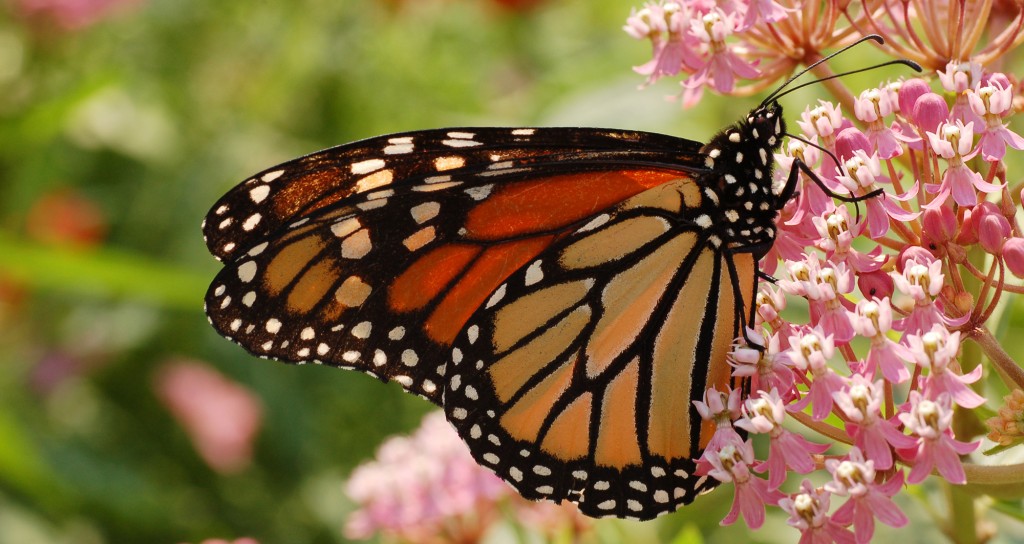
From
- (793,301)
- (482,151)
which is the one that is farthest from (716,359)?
(482,151)

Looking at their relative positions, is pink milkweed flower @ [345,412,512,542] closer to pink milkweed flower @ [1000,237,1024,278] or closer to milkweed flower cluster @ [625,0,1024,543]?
milkweed flower cluster @ [625,0,1024,543]

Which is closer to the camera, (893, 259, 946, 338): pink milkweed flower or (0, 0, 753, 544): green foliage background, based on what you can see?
(893, 259, 946, 338): pink milkweed flower

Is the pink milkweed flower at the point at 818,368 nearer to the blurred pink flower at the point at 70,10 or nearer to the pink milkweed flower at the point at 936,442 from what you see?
the pink milkweed flower at the point at 936,442

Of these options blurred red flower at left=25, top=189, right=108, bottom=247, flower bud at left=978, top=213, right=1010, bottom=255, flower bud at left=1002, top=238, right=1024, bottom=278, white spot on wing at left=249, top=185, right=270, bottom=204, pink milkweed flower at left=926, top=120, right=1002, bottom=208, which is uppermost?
blurred red flower at left=25, top=189, right=108, bottom=247

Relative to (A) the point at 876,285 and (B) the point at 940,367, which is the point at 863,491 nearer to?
(B) the point at 940,367

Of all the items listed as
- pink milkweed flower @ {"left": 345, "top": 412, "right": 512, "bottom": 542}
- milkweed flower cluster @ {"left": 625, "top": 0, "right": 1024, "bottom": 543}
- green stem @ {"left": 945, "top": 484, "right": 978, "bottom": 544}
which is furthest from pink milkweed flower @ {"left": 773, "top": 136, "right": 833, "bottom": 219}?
pink milkweed flower @ {"left": 345, "top": 412, "right": 512, "bottom": 542}

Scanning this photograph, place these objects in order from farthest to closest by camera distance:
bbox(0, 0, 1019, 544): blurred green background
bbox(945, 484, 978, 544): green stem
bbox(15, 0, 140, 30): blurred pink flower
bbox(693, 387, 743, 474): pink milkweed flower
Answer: bbox(15, 0, 140, 30): blurred pink flower → bbox(0, 0, 1019, 544): blurred green background → bbox(945, 484, 978, 544): green stem → bbox(693, 387, 743, 474): pink milkweed flower
